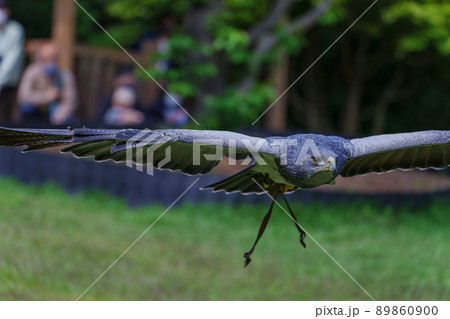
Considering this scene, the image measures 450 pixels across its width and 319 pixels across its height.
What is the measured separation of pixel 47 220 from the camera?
6.07m

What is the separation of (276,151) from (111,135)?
549 millimetres

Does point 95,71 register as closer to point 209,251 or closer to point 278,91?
point 278,91

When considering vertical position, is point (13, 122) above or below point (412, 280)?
above

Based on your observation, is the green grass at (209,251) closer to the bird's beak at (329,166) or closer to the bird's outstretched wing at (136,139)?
the bird's outstretched wing at (136,139)

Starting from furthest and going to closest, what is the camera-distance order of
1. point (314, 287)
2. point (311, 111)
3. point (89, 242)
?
point (311, 111), point (89, 242), point (314, 287)

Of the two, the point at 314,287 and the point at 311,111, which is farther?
the point at 311,111

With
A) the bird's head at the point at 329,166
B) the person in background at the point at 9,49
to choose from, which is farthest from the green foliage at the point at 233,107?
the bird's head at the point at 329,166

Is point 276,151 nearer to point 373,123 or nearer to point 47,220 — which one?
point 47,220

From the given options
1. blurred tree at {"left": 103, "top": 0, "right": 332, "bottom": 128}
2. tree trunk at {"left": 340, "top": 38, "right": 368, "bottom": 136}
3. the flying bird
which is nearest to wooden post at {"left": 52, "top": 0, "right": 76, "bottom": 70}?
blurred tree at {"left": 103, "top": 0, "right": 332, "bottom": 128}

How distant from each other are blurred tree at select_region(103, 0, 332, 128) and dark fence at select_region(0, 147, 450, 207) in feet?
3.34

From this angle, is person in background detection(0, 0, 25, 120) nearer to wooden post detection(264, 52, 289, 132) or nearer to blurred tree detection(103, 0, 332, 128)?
blurred tree detection(103, 0, 332, 128)

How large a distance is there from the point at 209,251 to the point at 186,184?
1438 millimetres

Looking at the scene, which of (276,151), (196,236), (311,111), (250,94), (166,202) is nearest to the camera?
(276,151)

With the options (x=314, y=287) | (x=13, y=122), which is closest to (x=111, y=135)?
(x=314, y=287)
